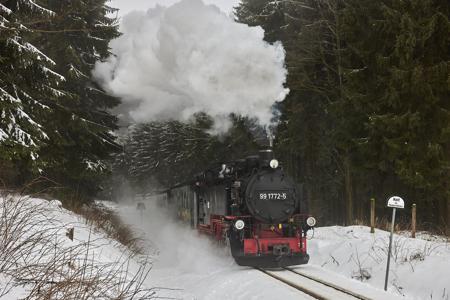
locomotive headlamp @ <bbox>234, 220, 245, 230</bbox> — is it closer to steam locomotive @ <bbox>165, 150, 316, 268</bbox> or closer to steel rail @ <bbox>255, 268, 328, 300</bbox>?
steam locomotive @ <bbox>165, 150, 316, 268</bbox>

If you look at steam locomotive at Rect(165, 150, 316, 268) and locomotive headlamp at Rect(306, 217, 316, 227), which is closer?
steam locomotive at Rect(165, 150, 316, 268)

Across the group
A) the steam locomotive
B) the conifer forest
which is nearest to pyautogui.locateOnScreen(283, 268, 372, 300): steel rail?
the steam locomotive

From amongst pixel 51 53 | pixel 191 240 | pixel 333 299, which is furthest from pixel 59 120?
pixel 333 299

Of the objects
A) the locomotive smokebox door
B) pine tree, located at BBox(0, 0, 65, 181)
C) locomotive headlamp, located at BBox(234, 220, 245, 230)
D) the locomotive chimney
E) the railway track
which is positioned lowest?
the railway track

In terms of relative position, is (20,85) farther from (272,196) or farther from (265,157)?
(272,196)

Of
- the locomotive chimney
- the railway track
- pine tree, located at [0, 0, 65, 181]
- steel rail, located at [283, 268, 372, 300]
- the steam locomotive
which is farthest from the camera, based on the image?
the locomotive chimney

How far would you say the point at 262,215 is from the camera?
11.3 meters

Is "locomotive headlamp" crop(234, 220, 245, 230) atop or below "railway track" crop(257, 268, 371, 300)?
atop

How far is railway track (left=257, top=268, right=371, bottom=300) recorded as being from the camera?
7.61 meters

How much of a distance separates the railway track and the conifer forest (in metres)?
2.79

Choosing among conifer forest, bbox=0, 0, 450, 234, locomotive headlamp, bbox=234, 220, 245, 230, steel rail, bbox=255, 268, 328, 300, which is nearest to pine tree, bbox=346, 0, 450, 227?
conifer forest, bbox=0, 0, 450, 234

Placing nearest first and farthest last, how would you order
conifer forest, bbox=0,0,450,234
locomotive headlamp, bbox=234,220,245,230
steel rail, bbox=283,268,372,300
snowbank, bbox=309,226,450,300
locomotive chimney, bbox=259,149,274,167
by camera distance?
steel rail, bbox=283,268,372,300 < snowbank, bbox=309,226,450,300 < locomotive headlamp, bbox=234,220,245,230 < locomotive chimney, bbox=259,149,274,167 < conifer forest, bbox=0,0,450,234

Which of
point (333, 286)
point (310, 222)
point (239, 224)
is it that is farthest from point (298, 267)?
point (333, 286)

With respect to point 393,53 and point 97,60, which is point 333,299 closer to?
point 393,53
